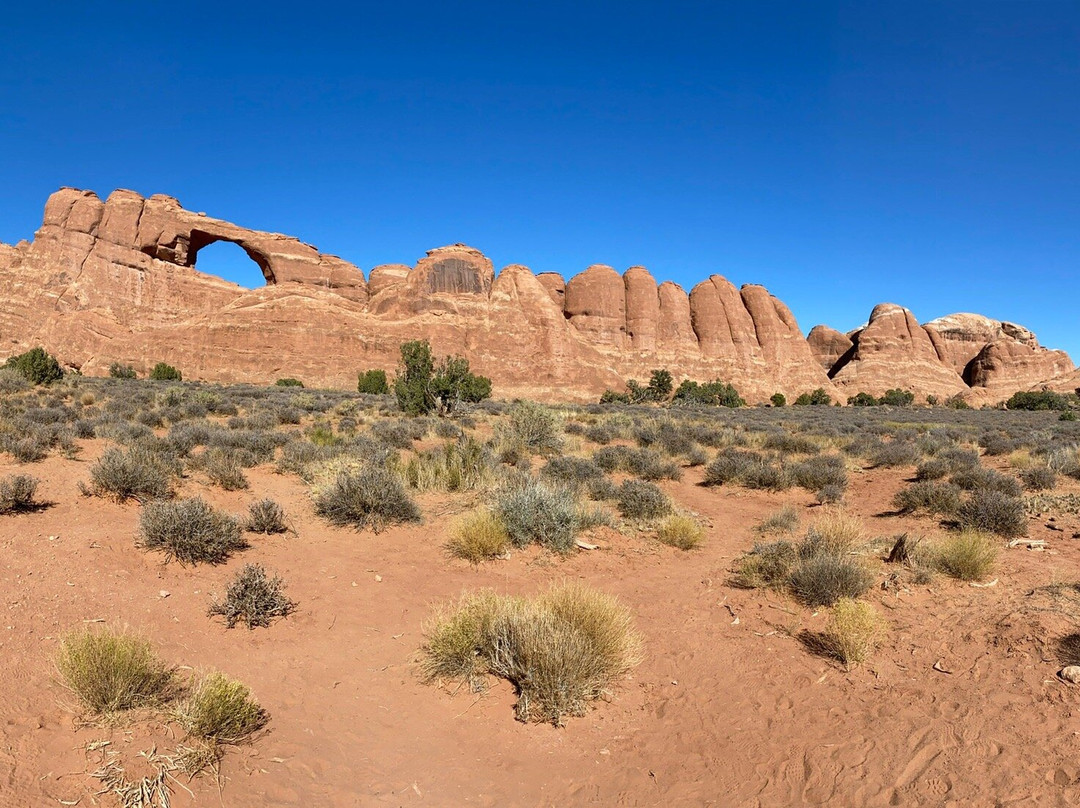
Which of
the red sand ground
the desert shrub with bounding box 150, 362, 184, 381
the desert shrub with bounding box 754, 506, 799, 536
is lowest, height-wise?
the red sand ground

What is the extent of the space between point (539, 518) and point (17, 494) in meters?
5.79

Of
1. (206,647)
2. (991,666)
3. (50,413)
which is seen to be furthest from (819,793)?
(50,413)

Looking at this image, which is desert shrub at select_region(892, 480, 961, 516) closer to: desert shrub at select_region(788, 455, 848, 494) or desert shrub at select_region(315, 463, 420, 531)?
desert shrub at select_region(788, 455, 848, 494)

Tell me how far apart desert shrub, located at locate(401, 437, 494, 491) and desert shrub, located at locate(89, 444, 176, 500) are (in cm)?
336

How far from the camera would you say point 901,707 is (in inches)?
132

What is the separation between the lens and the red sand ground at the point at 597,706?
2807mm

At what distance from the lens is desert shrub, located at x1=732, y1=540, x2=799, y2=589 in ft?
18.2

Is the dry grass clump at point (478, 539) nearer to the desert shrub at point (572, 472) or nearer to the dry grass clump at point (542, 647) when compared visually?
the dry grass clump at point (542, 647)

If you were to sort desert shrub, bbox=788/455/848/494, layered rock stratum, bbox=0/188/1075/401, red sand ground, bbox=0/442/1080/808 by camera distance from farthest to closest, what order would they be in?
layered rock stratum, bbox=0/188/1075/401
desert shrub, bbox=788/455/848/494
red sand ground, bbox=0/442/1080/808

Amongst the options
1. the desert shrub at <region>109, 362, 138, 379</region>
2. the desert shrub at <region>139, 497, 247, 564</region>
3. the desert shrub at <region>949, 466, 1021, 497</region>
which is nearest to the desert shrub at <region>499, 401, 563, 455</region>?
the desert shrub at <region>139, 497, 247, 564</region>

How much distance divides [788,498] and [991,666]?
21.3 ft

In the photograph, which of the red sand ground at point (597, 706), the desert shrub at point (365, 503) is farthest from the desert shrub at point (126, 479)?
the desert shrub at point (365, 503)

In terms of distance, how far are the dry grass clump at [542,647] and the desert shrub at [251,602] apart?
4.48 ft

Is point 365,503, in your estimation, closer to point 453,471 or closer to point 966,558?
point 453,471
